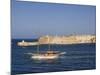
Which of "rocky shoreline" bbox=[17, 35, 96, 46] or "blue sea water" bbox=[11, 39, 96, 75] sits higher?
"rocky shoreline" bbox=[17, 35, 96, 46]

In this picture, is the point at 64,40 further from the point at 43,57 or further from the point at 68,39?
the point at 43,57

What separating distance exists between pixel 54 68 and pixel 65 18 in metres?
0.74

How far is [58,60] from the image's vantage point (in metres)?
3.37

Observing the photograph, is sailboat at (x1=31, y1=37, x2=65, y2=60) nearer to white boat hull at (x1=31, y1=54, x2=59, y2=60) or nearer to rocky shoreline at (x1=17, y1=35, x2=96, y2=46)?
white boat hull at (x1=31, y1=54, x2=59, y2=60)

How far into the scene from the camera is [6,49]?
10.2ft

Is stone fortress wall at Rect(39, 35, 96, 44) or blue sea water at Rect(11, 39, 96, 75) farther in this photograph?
stone fortress wall at Rect(39, 35, 96, 44)

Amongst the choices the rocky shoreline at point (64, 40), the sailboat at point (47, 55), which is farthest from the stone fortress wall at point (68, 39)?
the sailboat at point (47, 55)

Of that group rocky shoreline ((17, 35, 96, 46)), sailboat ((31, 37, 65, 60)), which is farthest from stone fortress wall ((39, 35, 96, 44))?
sailboat ((31, 37, 65, 60))

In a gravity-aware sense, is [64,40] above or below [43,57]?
above

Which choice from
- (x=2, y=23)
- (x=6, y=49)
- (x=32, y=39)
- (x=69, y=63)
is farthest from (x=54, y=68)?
(x=2, y=23)

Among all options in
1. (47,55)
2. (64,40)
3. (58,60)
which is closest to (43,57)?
(47,55)

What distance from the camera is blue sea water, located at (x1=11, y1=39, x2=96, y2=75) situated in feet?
10.4

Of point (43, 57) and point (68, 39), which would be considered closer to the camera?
point (43, 57)
